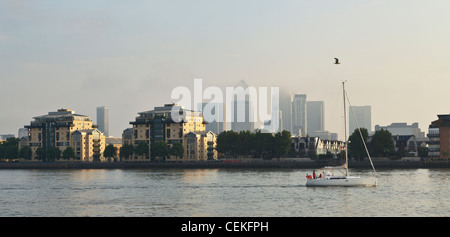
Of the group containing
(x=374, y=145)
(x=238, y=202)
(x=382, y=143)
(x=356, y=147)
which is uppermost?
(x=382, y=143)

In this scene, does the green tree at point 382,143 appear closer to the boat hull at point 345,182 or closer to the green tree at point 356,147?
the green tree at point 356,147

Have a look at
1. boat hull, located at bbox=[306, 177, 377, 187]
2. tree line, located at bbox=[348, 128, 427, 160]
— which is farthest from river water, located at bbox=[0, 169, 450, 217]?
tree line, located at bbox=[348, 128, 427, 160]

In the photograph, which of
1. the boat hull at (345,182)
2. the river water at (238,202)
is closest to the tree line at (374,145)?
the boat hull at (345,182)

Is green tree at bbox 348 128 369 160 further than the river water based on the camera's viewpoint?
Yes

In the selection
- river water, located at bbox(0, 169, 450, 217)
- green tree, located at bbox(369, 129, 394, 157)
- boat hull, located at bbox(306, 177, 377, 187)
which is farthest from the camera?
Answer: green tree, located at bbox(369, 129, 394, 157)

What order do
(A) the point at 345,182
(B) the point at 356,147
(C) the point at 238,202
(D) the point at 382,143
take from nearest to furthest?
(C) the point at 238,202 < (A) the point at 345,182 < (B) the point at 356,147 < (D) the point at 382,143

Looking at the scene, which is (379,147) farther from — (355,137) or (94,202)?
(94,202)

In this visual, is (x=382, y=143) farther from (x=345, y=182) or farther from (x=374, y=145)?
(x=345, y=182)

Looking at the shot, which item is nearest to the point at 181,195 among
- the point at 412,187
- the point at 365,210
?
the point at 365,210

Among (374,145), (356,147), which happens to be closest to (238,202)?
(356,147)

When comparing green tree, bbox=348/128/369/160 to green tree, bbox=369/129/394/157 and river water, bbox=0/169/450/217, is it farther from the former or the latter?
river water, bbox=0/169/450/217

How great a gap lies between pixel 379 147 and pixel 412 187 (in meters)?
106

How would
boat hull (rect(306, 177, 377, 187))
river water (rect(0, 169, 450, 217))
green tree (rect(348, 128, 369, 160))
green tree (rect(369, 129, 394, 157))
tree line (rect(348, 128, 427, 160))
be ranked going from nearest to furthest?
river water (rect(0, 169, 450, 217)) → boat hull (rect(306, 177, 377, 187)) → green tree (rect(348, 128, 369, 160)) → tree line (rect(348, 128, 427, 160)) → green tree (rect(369, 129, 394, 157))
